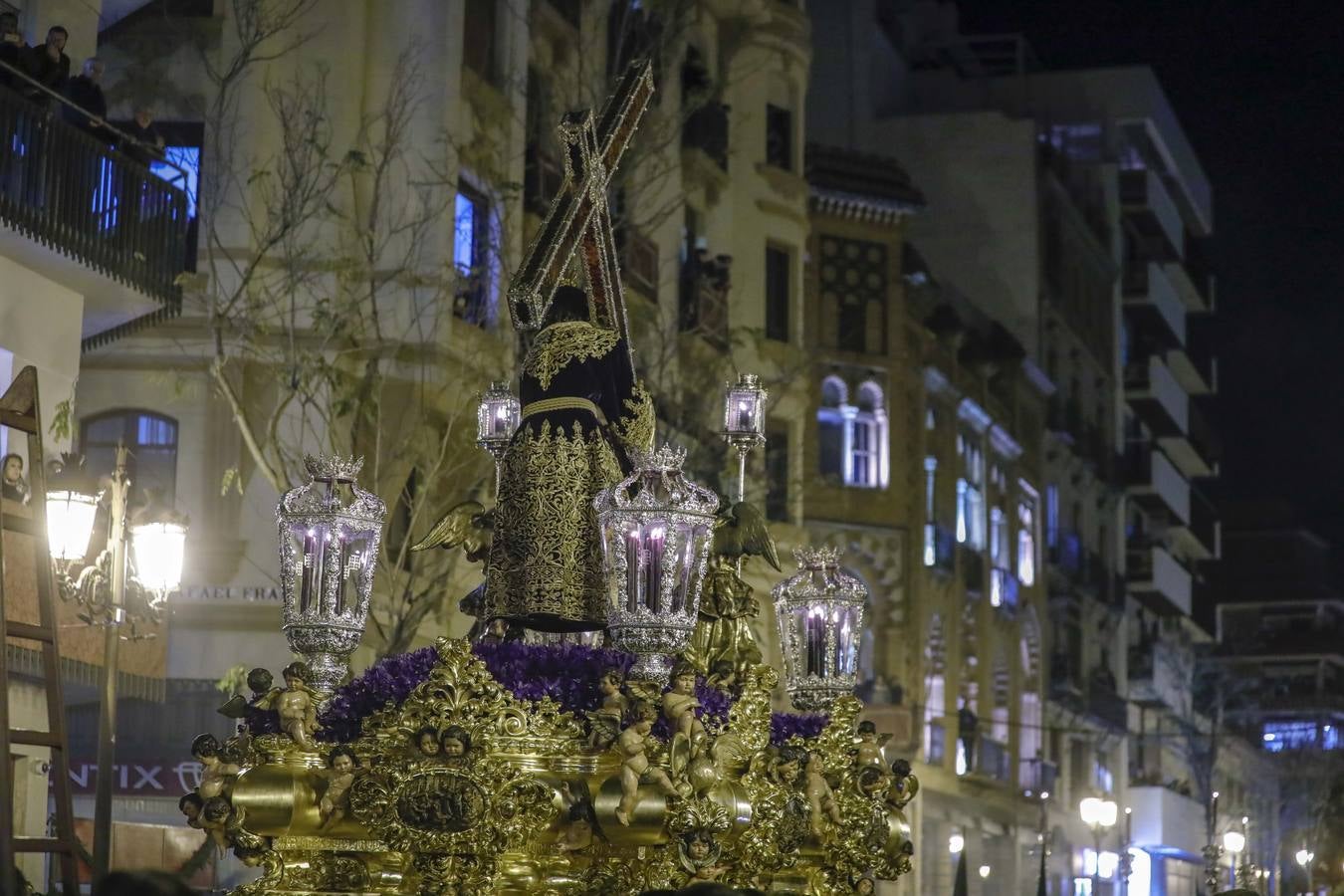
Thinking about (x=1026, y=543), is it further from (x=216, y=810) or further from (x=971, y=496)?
(x=216, y=810)

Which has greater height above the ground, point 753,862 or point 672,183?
point 672,183

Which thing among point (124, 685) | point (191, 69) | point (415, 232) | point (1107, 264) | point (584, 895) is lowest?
point (584, 895)

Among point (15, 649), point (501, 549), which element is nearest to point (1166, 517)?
point (15, 649)

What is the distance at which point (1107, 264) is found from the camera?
6231 cm

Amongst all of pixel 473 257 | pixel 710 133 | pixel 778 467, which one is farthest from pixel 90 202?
pixel 778 467

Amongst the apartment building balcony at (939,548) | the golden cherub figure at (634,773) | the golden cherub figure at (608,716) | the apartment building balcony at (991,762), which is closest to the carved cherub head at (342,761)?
the golden cherub figure at (608,716)

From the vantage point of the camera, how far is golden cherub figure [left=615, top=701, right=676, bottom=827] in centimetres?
927

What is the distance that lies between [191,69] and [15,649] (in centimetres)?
972

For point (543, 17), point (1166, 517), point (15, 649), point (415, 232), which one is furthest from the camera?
point (1166, 517)

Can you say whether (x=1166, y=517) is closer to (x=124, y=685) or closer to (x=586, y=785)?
(x=124, y=685)

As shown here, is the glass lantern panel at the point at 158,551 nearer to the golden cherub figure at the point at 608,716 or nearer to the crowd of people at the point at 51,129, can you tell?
the crowd of people at the point at 51,129

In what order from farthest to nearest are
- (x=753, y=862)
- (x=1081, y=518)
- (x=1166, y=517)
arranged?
(x=1166, y=517), (x=1081, y=518), (x=753, y=862)

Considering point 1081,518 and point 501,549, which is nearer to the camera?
point 501,549

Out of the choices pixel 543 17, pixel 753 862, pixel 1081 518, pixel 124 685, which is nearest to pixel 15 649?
pixel 124 685
